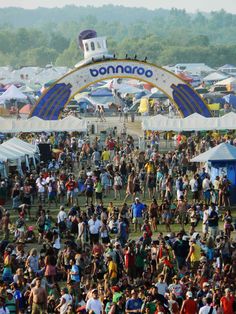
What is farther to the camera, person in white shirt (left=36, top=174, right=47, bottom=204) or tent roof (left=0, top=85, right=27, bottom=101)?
tent roof (left=0, top=85, right=27, bottom=101)

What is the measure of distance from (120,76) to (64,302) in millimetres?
25526

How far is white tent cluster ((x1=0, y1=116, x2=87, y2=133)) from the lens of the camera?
Result: 4019 cm

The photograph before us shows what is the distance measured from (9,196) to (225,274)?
11.7 metres

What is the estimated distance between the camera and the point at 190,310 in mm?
18672

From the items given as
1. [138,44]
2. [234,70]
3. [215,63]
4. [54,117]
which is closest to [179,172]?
[54,117]

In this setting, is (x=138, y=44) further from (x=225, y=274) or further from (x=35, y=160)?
(x=225, y=274)

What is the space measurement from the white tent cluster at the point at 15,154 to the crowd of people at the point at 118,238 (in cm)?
40

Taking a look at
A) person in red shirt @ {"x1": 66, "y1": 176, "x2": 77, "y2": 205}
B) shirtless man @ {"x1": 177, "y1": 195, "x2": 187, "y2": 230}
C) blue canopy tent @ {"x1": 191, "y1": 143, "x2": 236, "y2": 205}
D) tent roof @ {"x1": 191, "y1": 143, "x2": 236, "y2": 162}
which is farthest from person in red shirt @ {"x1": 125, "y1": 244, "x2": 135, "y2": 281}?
tent roof @ {"x1": 191, "y1": 143, "x2": 236, "y2": 162}

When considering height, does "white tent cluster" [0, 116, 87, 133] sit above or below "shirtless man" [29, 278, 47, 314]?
above

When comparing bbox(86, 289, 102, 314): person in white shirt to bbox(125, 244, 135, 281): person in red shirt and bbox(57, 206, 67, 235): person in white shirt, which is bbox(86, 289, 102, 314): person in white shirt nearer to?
bbox(125, 244, 135, 281): person in red shirt

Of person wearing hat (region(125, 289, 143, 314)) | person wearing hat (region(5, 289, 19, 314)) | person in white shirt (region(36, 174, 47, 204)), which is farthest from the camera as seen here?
person in white shirt (region(36, 174, 47, 204))

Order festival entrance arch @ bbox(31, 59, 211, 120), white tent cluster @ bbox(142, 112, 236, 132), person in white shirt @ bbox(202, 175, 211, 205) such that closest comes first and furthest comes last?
person in white shirt @ bbox(202, 175, 211, 205)
white tent cluster @ bbox(142, 112, 236, 132)
festival entrance arch @ bbox(31, 59, 211, 120)

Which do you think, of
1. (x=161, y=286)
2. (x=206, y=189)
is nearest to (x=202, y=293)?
(x=161, y=286)

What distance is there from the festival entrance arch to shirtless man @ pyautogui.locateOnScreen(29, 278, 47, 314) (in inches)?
970
